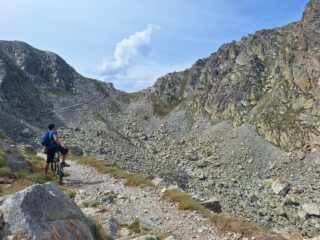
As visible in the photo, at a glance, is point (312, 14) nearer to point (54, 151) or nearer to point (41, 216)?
point (54, 151)

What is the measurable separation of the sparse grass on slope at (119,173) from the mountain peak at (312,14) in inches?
3234

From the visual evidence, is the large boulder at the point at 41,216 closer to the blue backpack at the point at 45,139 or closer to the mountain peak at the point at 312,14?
the blue backpack at the point at 45,139

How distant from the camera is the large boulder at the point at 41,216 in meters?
10.1

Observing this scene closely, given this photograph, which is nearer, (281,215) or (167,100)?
(281,215)

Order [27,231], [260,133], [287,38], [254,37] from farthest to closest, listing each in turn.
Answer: [254,37], [287,38], [260,133], [27,231]

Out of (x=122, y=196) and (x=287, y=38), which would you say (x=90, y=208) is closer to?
(x=122, y=196)

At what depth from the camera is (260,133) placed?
8381 cm

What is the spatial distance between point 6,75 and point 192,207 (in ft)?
223

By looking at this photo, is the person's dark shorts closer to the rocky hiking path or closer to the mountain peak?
the rocky hiking path

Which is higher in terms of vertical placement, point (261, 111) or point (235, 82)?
point (235, 82)

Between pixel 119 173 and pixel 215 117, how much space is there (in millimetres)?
73182

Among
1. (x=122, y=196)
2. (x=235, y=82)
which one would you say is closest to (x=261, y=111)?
(x=235, y=82)

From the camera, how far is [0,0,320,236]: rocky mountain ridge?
54781 mm

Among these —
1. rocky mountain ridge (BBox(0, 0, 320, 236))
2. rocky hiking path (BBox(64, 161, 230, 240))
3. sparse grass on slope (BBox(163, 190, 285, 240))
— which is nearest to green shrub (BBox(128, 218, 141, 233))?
rocky hiking path (BBox(64, 161, 230, 240))
